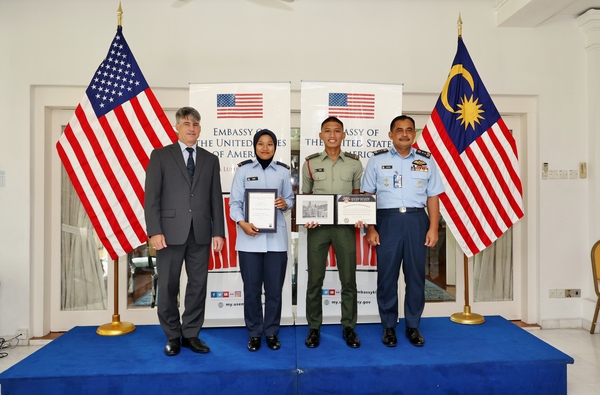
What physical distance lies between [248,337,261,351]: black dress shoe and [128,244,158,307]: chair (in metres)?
1.89

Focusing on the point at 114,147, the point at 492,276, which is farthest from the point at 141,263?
the point at 492,276

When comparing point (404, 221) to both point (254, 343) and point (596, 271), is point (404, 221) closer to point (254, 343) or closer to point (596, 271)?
point (254, 343)

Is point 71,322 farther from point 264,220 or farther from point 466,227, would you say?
point 466,227

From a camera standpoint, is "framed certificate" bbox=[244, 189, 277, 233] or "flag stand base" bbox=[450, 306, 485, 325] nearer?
"framed certificate" bbox=[244, 189, 277, 233]

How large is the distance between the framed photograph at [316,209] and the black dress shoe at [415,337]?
0.97 metres

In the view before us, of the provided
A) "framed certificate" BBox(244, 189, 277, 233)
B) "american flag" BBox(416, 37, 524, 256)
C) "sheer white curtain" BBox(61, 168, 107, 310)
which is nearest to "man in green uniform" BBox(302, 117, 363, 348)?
"framed certificate" BBox(244, 189, 277, 233)

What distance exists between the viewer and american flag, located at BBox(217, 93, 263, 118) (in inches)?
139

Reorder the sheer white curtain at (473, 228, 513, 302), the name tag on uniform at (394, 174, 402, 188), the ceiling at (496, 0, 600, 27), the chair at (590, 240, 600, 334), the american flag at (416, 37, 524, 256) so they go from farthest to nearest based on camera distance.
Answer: the sheer white curtain at (473, 228, 513, 302) < the chair at (590, 240, 600, 334) < the ceiling at (496, 0, 600, 27) < the american flag at (416, 37, 524, 256) < the name tag on uniform at (394, 174, 402, 188)

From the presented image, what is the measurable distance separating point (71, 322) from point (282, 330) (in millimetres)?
2367

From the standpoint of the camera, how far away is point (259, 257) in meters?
2.93

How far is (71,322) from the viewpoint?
13.9 feet

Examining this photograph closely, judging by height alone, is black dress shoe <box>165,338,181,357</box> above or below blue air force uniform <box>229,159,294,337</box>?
below

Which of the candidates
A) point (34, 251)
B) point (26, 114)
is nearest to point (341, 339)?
point (34, 251)

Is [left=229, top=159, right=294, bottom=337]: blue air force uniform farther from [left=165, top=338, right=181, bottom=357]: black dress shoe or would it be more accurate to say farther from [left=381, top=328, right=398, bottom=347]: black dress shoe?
[left=381, top=328, right=398, bottom=347]: black dress shoe
